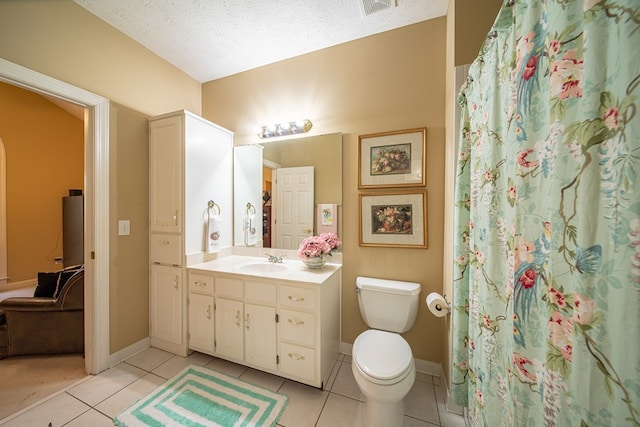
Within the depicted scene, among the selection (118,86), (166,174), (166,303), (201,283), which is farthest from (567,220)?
(118,86)

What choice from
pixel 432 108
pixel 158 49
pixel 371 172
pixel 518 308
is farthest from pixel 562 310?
pixel 158 49

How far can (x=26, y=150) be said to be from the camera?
10.8 feet

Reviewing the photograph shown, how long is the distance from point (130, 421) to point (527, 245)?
86.9 inches

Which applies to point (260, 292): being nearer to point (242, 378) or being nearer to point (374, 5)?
A: point (242, 378)

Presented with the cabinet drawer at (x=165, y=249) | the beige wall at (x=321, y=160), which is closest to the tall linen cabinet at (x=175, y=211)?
the cabinet drawer at (x=165, y=249)

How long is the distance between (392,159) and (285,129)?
107 centimetres

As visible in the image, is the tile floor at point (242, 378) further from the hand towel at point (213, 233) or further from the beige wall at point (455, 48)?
the hand towel at point (213, 233)

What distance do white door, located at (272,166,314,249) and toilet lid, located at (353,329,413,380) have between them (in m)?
0.99

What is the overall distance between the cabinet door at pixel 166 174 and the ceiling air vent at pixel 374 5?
174 centimetres

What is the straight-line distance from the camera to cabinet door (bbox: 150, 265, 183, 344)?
196 centimetres

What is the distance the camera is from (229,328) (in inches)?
69.6

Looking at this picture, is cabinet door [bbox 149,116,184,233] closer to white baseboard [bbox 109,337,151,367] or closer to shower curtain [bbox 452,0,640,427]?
white baseboard [bbox 109,337,151,367]

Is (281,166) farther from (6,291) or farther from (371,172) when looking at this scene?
(6,291)

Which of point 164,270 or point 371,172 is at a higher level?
point 371,172
